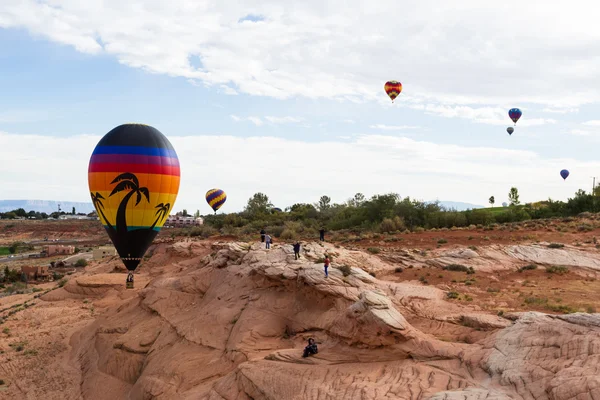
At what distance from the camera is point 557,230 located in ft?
117

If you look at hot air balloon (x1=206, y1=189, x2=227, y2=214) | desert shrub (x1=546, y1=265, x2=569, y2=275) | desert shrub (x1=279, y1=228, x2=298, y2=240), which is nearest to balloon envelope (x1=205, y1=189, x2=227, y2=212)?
hot air balloon (x1=206, y1=189, x2=227, y2=214)

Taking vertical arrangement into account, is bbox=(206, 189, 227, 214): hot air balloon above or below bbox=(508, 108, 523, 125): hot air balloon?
below

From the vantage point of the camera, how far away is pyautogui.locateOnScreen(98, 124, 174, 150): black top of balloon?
25.5 meters

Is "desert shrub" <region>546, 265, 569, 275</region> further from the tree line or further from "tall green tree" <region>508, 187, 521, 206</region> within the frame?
"tall green tree" <region>508, 187, 521, 206</region>

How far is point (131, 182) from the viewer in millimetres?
25234

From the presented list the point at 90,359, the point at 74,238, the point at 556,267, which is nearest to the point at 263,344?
the point at 90,359

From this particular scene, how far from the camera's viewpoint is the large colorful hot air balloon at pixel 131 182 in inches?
992

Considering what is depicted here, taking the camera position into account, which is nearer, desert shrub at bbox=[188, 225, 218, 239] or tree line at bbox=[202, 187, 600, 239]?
tree line at bbox=[202, 187, 600, 239]

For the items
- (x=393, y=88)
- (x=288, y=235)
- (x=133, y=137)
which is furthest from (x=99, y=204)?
(x=393, y=88)

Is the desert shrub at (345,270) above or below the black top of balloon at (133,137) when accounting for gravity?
below

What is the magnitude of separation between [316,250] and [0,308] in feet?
80.5

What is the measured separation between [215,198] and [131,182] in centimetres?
5188

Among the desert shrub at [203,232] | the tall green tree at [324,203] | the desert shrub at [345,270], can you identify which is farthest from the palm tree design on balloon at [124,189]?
the tall green tree at [324,203]

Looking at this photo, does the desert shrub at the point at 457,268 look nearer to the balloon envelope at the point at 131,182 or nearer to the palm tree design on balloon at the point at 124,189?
the balloon envelope at the point at 131,182
